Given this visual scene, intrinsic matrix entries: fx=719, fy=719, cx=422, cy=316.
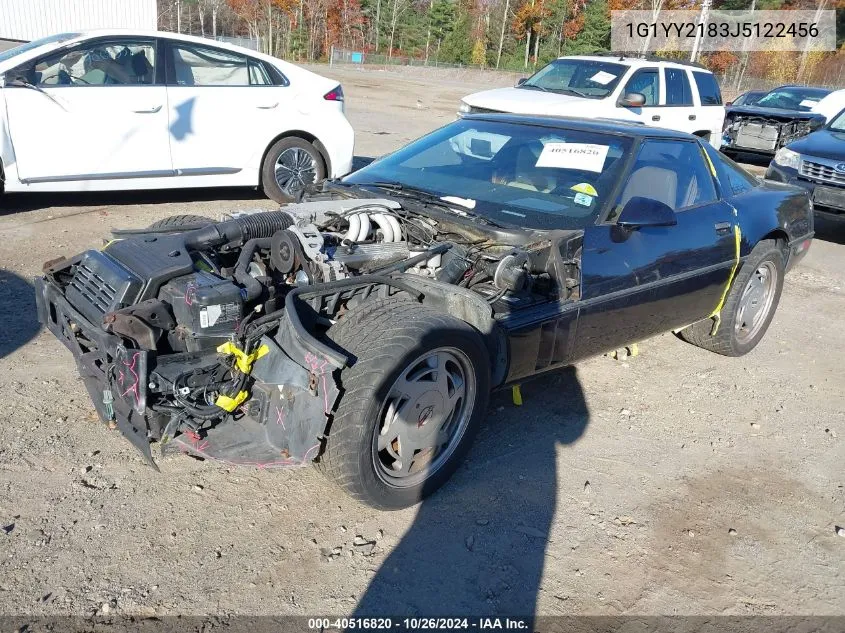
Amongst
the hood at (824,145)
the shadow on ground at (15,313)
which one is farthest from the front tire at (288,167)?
the hood at (824,145)

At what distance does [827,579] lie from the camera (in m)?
3.02

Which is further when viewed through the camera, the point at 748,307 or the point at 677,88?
the point at 677,88

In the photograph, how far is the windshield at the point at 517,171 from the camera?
3905mm

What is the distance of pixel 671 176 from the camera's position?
4.40 meters

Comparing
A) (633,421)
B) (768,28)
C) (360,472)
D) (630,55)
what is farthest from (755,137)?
(768,28)

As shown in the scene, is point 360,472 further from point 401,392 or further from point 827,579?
point 827,579

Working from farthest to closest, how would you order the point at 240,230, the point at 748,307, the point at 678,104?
the point at 678,104 < the point at 748,307 < the point at 240,230

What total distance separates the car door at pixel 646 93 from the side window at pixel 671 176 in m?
6.37

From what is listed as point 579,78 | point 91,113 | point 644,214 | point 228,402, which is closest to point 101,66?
point 91,113

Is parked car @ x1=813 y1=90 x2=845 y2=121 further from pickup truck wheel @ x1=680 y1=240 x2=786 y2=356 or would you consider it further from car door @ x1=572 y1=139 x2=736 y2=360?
car door @ x1=572 y1=139 x2=736 y2=360

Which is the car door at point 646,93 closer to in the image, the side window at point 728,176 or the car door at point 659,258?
the side window at point 728,176

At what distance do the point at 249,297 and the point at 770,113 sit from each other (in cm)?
1397

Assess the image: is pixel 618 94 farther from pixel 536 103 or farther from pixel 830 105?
pixel 830 105

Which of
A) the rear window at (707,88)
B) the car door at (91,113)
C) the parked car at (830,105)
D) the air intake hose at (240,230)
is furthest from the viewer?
the parked car at (830,105)
